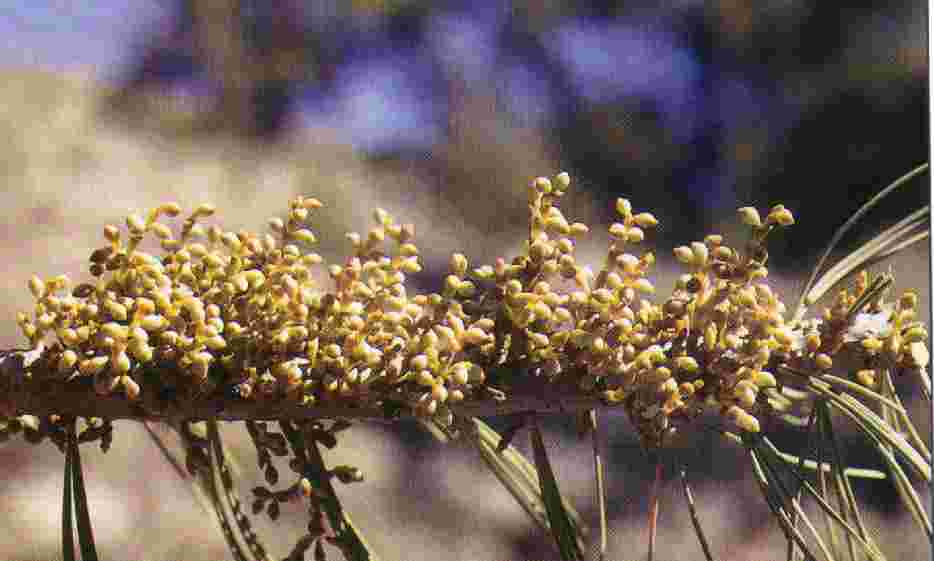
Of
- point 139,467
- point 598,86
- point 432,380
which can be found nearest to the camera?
point 432,380

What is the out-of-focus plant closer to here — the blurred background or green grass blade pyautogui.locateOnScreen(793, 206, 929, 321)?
green grass blade pyautogui.locateOnScreen(793, 206, 929, 321)

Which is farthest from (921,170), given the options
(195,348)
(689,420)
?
(195,348)

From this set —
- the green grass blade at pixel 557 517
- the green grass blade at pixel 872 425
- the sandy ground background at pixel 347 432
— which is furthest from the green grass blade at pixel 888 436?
the sandy ground background at pixel 347 432

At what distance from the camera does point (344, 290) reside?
1.09ft

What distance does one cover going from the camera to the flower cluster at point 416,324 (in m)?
0.33

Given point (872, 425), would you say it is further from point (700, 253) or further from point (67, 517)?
point (67, 517)

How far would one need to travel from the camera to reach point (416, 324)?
0.34m

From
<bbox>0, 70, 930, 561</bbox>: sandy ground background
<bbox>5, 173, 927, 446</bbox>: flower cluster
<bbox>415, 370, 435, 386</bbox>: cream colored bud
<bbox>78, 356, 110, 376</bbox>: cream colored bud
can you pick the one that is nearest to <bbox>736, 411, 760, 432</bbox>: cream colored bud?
<bbox>5, 173, 927, 446</bbox>: flower cluster

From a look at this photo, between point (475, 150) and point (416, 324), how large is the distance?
1.68 m

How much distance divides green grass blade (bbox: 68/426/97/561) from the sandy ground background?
1.12 meters

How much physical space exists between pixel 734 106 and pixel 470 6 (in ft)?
1.93

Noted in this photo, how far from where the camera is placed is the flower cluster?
33 centimetres

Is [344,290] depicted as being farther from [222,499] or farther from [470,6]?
[470,6]

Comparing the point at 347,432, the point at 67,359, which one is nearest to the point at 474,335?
the point at 67,359
